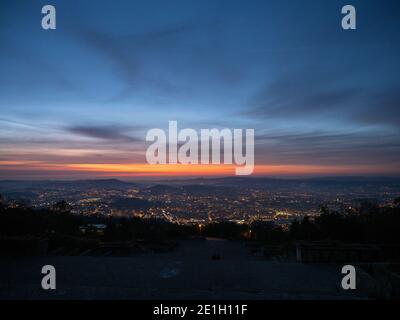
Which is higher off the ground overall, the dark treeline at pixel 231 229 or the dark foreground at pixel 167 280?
the dark foreground at pixel 167 280

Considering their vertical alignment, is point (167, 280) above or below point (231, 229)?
above

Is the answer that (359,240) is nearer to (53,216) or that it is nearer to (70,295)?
(70,295)

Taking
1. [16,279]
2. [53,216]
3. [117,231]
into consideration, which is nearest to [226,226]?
[117,231]

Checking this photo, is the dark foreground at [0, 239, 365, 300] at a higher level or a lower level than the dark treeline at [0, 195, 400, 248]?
higher

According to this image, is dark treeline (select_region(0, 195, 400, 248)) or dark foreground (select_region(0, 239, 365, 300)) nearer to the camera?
dark foreground (select_region(0, 239, 365, 300))

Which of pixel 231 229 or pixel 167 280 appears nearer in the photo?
pixel 167 280

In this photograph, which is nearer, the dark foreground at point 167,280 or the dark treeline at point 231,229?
the dark foreground at point 167,280

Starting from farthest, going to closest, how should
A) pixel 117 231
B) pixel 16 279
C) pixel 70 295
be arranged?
pixel 117 231 < pixel 16 279 < pixel 70 295
